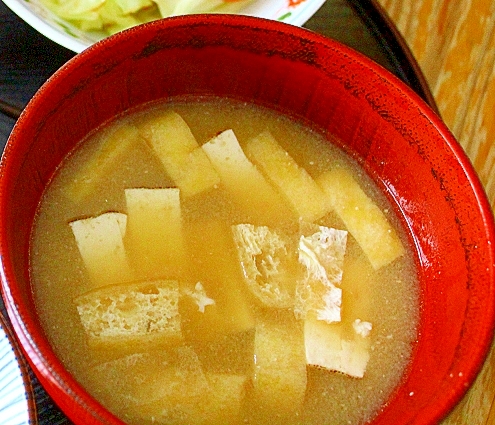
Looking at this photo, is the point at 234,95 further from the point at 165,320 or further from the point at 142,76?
the point at 165,320

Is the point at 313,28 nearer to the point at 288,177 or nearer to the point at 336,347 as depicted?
the point at 288,177

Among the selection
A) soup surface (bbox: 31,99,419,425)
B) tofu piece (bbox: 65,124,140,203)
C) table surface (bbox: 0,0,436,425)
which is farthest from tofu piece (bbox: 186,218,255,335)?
table surface (bbox: 0,0,436,425)

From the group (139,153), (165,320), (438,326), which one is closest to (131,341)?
(165,320)

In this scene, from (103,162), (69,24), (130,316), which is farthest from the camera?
(69,24)

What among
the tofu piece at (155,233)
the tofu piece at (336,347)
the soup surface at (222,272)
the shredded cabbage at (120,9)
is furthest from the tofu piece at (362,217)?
the shredded cabbage at (120,9)

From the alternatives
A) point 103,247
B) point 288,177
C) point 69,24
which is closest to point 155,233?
point 103,247
